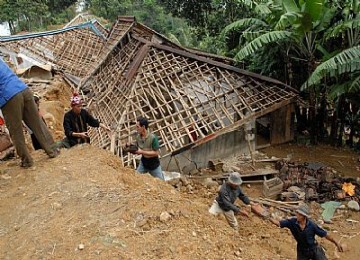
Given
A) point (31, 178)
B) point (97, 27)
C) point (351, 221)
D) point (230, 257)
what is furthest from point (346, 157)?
point (97, 27)

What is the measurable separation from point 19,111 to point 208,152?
617cm

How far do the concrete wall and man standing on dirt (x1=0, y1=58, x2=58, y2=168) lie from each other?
4438mm

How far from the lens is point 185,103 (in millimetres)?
9703

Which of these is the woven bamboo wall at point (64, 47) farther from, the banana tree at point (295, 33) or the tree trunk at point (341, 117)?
the tree trunk at point (341, 117)

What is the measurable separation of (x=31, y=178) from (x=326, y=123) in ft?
30.2

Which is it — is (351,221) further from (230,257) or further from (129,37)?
(129,37)

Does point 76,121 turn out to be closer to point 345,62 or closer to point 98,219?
point 98,219

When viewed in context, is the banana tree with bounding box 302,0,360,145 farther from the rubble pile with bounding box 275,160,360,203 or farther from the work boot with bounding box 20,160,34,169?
the work boot with bounding box 20,160,34,169

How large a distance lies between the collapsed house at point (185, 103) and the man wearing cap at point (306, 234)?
4.02 metres

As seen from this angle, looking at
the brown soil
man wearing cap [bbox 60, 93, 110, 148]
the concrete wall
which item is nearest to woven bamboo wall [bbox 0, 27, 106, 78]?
the concrete wall

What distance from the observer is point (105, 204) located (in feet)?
14.5

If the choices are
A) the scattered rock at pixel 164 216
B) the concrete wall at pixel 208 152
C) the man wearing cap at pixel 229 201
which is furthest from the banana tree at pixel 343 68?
the scattered rock at pixel 164 216

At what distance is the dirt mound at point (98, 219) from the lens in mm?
3742

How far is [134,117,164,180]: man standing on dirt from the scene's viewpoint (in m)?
6.06
